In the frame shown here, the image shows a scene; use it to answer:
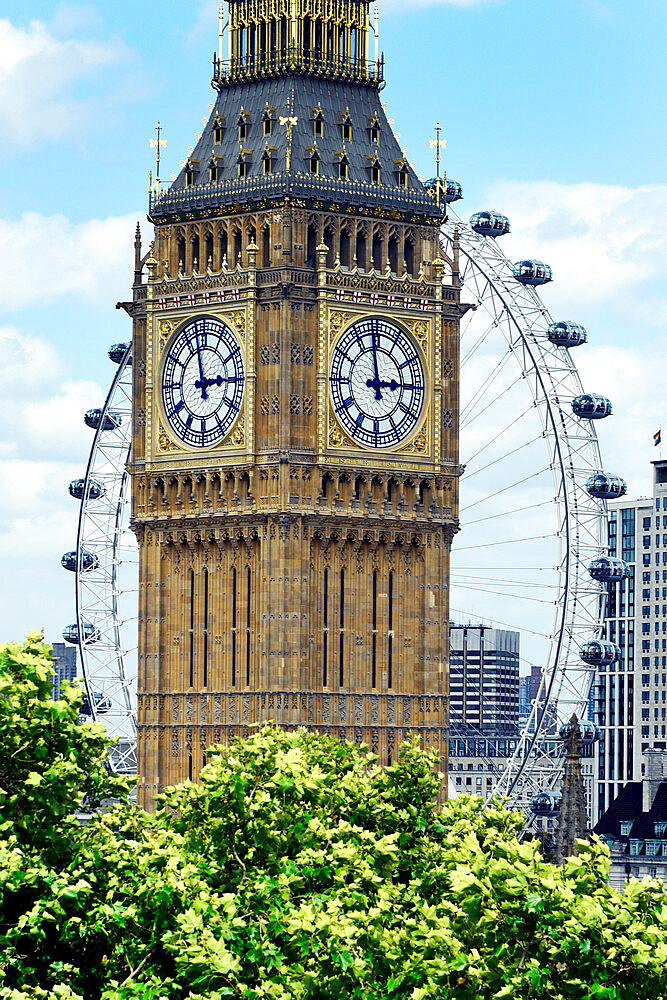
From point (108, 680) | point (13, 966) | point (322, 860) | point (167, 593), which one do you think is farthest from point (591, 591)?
point (13, 966)

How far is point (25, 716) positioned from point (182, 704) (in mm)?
58502

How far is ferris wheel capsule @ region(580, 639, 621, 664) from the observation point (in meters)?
172

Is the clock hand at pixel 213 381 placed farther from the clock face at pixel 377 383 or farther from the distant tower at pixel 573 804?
the distant tower at pixel 573 804

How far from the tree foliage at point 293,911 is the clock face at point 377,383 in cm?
4167

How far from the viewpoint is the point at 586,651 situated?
172500 mm

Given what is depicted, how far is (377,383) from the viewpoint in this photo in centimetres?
13650

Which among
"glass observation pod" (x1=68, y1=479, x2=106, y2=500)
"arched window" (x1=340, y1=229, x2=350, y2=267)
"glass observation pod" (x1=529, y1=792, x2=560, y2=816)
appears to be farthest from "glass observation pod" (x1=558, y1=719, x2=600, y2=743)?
"arched window" (x1=340, y1=229, x2=350, y2=267)

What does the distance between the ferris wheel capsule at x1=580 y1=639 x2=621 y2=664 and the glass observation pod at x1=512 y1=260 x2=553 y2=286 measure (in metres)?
21.0

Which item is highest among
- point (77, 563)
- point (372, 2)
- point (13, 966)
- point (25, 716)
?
point (372, 2)

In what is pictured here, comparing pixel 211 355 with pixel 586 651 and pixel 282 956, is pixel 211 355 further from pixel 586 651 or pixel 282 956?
pixel 282 956

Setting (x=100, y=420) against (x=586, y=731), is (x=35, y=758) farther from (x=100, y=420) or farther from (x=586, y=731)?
(x=586, y=731)

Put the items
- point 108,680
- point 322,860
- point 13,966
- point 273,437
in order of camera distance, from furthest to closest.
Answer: point 108,680
point 273,437
point 322,860
point 13,966

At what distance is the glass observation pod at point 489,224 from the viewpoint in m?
174

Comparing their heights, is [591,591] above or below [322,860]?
above
